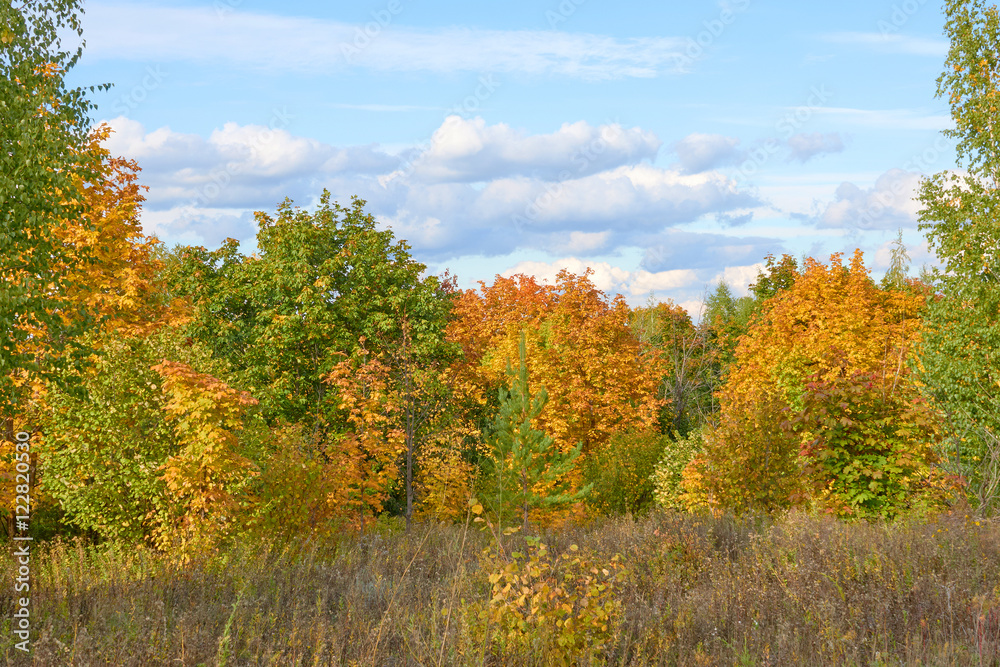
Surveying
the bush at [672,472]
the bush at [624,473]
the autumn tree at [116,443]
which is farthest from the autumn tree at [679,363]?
the autumn tree at [116,443]

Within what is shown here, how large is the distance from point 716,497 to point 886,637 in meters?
7.64

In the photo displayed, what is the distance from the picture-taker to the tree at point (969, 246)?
21.0 m

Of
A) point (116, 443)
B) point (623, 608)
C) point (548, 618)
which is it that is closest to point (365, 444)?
point (116, 443)

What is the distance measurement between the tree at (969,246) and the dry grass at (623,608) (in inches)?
573

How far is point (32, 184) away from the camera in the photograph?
9.68 metres

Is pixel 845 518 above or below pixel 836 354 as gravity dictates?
below

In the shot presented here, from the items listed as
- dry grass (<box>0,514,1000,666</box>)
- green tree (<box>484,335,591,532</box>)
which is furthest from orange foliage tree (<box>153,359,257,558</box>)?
green tree (<box>484,335,591,532</box>)

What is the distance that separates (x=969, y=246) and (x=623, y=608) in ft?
67.2

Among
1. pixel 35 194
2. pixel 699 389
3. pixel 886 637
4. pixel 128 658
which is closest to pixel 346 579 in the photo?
pixel 128 658

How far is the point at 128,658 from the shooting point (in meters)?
5.14

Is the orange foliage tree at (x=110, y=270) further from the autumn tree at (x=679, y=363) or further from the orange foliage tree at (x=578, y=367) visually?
the autumn tree at (x=679, y=363)

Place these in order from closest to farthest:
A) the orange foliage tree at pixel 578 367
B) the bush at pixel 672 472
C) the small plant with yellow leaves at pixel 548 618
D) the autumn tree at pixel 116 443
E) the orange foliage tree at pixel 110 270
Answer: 1. the small plant with yellow leaves at pixel 548 618
2. the autumn tree at pixel 116 443
3. the orange foliage tree at pixel 110 270
4. the bush at pixel 672 472
5. the orange foliage tree at pixel 578 367

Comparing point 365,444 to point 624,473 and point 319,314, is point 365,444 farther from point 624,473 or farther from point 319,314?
point 624,473

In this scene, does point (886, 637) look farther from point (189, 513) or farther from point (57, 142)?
point (57, 142)
